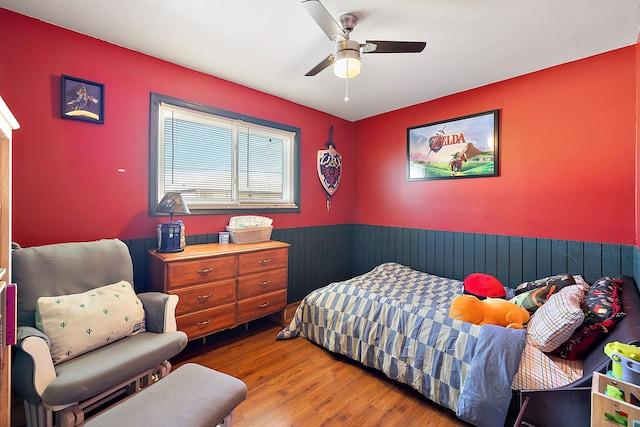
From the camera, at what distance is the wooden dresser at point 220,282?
215cm

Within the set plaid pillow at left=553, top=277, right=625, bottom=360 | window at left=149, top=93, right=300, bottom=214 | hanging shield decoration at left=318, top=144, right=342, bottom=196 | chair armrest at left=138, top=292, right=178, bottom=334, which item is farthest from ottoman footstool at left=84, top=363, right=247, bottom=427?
hanging shield decoration at left=318, top=144, right=342, bottom=196

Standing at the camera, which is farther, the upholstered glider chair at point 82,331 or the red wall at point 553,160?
the red wall at point 553,160

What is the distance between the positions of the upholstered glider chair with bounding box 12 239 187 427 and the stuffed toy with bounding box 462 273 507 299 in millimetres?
→ 2321

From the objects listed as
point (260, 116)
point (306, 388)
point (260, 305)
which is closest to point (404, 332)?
point (306, 388)

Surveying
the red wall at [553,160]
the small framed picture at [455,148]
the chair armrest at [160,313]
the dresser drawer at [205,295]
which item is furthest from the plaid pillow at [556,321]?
the chair armrest at [160,313]

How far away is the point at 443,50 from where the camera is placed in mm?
2242

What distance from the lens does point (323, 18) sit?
160cm

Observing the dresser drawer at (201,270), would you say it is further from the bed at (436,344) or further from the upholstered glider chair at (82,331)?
the bed at (436,344)

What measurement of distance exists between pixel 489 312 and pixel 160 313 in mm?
2246

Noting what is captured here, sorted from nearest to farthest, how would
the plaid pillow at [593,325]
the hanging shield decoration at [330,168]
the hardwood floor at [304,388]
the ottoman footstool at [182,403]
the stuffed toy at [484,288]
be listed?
1. the ottoman footstool at [182,403]
2. the plaid pillow at [593,325]
3. the hardwood floor at [304,388]
4. the stuffed toy at [484,288]
5. the hanging shield decoration at [330,168]

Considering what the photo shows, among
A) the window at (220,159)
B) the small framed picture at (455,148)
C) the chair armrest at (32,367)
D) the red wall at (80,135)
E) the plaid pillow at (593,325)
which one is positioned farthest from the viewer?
the small framed picture at (455,148)

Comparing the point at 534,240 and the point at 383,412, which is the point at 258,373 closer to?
the point at 383,412

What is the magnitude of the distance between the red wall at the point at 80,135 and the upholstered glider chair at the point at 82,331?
306 mm

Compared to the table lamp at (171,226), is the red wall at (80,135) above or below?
above
